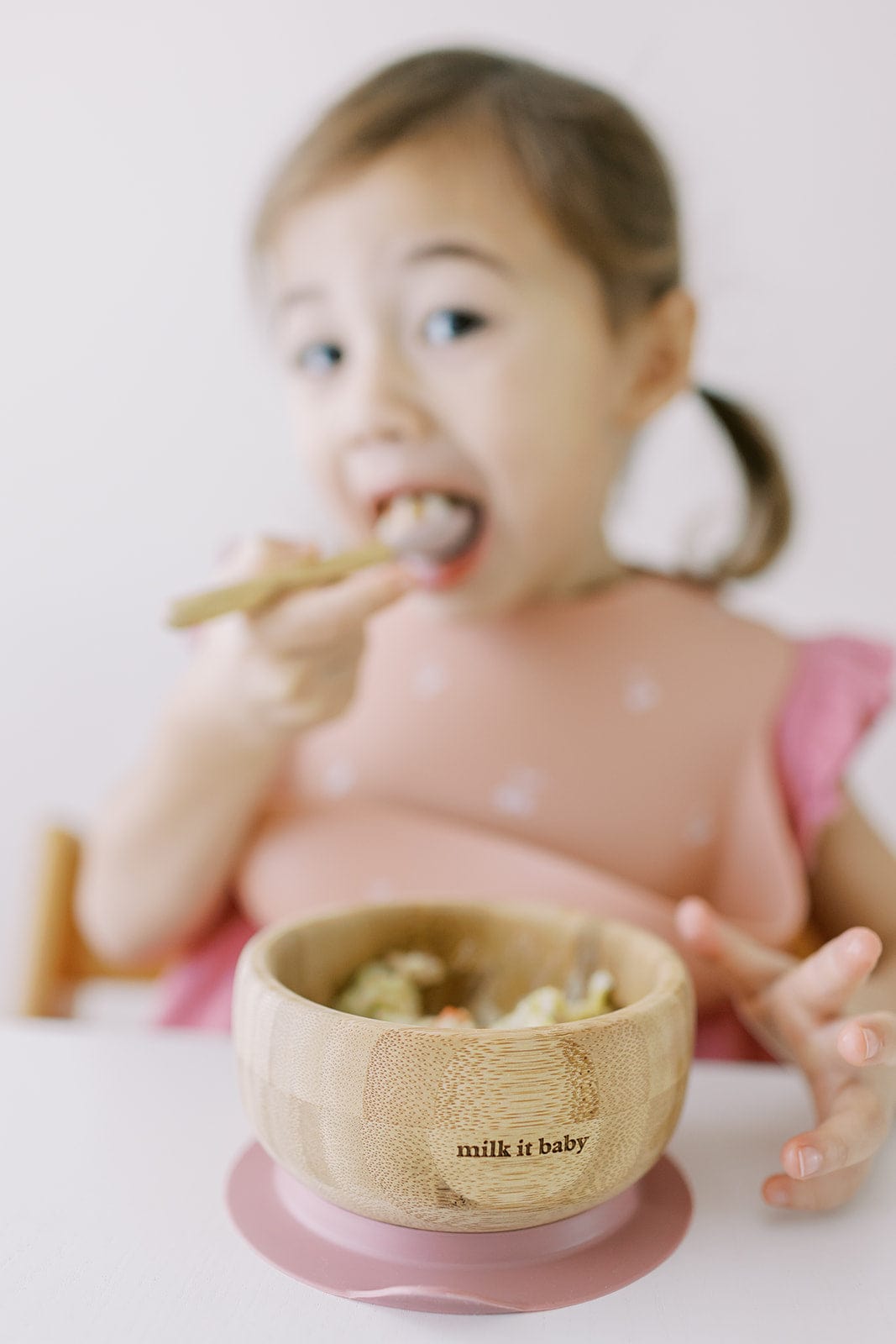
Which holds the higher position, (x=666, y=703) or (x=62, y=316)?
(x=62, y=316)

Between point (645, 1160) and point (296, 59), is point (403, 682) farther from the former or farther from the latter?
point (296, 59)

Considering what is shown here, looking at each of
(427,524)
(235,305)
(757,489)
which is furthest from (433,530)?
(235,305)

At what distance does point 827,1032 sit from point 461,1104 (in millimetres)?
214

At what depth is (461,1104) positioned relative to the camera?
335 millimetres

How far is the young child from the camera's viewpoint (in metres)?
0.68

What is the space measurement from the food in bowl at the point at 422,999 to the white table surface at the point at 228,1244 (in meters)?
0.08

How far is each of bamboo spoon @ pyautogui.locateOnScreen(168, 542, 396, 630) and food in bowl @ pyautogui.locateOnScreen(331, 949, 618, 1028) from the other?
169 mm

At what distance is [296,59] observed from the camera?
1.07 m

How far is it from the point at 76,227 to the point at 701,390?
63cm

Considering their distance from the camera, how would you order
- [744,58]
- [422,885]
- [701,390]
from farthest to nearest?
[744,58] < [701,390] < [422,885]

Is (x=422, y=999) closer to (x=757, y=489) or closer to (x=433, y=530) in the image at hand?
(x=433, y=530)

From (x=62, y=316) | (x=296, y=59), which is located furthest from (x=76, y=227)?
(x=296, y=59)

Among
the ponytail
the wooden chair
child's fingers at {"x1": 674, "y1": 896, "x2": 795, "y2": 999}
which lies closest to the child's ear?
the ponytail

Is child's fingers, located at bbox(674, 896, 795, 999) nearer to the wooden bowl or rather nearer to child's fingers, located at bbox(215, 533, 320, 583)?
the wooden bowl
